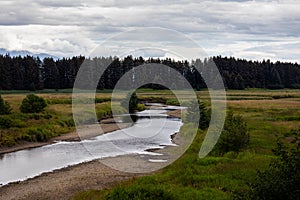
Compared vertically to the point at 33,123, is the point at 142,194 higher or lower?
lower

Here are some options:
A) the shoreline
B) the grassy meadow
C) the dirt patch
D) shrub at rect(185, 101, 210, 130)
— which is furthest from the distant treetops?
the dirt patch

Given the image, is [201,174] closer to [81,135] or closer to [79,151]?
[79,151]

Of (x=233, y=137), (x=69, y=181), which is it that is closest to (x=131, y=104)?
(x=233, y=137)

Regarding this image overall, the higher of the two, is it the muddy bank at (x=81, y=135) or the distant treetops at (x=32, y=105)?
the distant treetops at (x=32, y=105)

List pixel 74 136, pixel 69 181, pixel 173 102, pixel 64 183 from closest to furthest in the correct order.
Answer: pixel 64 183 < pixel 69 181 < pixel 74 136 < pixel 173 102

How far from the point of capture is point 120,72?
144125 millimetres

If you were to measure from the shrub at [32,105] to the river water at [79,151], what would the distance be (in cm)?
1153

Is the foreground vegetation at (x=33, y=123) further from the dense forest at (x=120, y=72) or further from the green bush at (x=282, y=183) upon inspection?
the dense forest at (x=120, y=72)

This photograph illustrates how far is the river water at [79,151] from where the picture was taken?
1305 inches

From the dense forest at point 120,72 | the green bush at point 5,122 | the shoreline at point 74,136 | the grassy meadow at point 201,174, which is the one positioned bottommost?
the shoreline at point 74,136

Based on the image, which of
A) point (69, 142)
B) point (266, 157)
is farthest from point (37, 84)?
point (266, 157)

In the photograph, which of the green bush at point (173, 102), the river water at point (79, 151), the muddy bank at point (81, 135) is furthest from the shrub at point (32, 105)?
the green bush at point (173, 102)

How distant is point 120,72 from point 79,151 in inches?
4048

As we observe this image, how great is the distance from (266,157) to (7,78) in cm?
10783
